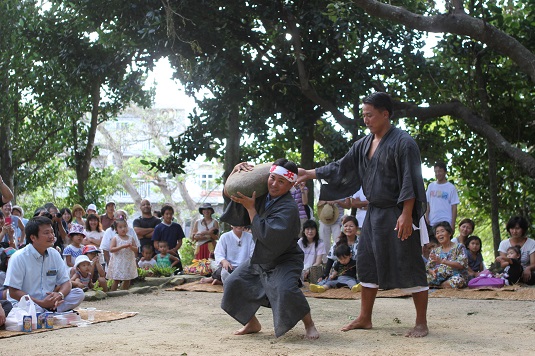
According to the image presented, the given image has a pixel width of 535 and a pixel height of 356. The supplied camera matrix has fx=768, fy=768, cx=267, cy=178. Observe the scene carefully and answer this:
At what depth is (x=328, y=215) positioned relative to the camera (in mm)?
10414

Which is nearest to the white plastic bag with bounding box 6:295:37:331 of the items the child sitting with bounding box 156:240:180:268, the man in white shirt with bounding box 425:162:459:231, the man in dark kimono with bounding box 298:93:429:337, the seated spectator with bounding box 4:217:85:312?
the seated spectator with bounding box 4:217:85:312

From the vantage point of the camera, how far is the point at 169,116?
2862 cm

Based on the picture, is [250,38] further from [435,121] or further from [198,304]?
[198,304]

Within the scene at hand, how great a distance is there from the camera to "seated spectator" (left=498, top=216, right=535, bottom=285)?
9.27m

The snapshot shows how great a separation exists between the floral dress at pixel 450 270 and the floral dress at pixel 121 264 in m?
3.63

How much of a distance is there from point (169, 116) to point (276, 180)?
23532mm

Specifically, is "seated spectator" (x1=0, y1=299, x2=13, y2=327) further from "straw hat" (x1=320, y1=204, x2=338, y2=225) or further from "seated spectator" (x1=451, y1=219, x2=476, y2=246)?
"seated spectator" (x1=451, y1=219, x2=476, y2=246)

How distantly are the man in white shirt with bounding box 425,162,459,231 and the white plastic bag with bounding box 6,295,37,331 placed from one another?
5.59 meters

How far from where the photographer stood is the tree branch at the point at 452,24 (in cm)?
885

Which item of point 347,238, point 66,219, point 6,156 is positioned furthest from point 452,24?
point 6,156

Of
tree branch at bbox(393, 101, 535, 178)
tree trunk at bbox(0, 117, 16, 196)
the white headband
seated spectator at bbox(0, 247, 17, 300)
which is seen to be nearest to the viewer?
the white headband

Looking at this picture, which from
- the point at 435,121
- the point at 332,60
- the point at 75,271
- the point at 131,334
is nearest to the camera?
the point at 131,334

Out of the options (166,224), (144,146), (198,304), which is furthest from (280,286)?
(144,146)

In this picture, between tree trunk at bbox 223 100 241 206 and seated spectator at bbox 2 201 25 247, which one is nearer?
seated spectator at bbox 2 201 25 247
